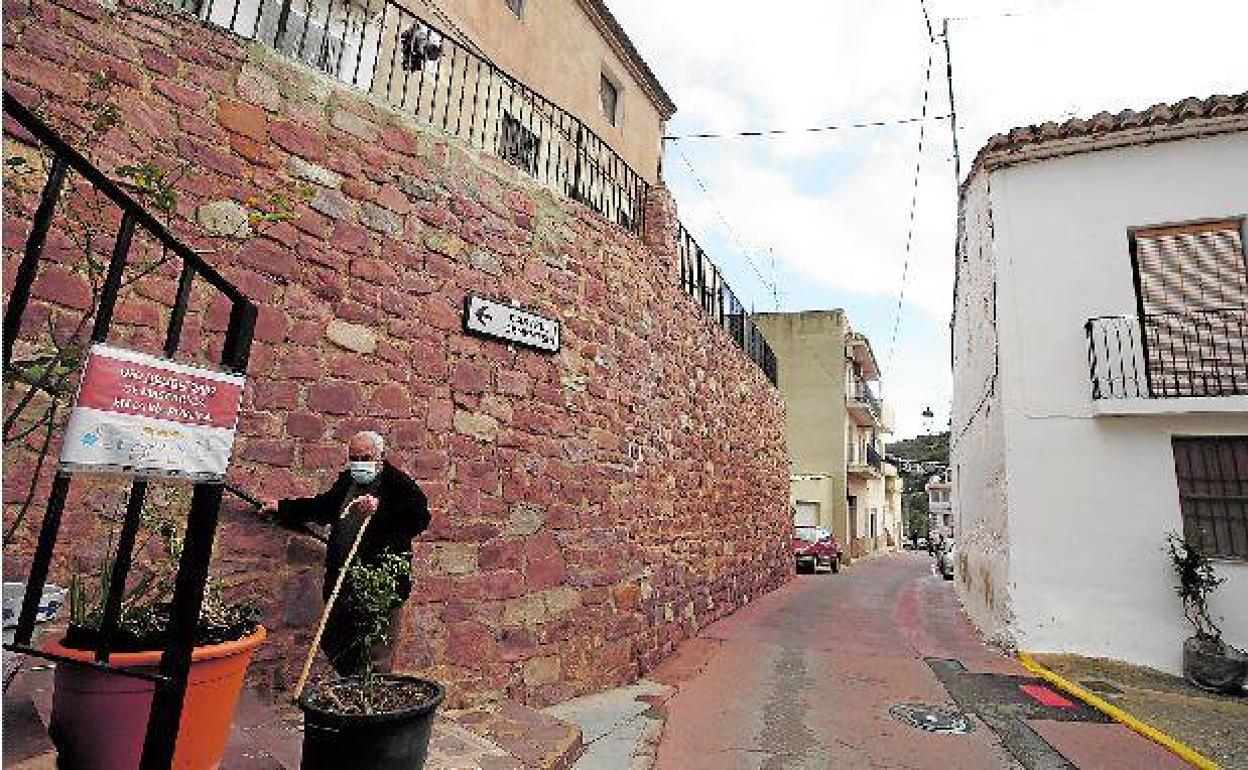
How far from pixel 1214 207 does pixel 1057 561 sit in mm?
4428

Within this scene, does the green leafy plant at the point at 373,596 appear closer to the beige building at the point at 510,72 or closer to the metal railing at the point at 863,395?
the beige building at the point at 510,72

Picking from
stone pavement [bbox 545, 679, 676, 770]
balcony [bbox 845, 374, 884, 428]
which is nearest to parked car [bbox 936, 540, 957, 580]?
balcony [bbox 845, 374, 884, 428]

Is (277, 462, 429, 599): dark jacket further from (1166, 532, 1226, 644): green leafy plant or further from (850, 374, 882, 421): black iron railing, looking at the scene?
(850, 374, 882, 421): black iron railing

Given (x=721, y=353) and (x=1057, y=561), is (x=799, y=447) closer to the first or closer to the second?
(x=721, y=353)

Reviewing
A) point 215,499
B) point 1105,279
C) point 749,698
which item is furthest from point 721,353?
point 215,499

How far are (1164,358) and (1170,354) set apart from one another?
77 millimetres

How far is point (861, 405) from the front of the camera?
24.9m

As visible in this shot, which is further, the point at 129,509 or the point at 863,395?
the point at 863,395

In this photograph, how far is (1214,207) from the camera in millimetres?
7469

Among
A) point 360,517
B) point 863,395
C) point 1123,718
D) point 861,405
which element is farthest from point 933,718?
point 863,395

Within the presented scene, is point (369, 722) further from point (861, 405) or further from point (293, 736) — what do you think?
point (861, 405)

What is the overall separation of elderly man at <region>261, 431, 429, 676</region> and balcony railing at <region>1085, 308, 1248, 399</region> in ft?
24.8

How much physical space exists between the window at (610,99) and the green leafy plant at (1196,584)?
37.4 ft

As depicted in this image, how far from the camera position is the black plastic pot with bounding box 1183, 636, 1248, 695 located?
632cm
